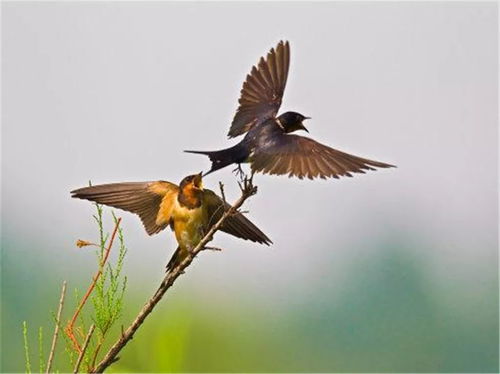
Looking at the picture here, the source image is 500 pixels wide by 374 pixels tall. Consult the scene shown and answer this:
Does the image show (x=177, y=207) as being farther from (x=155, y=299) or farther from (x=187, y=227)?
(x=155, y=299)

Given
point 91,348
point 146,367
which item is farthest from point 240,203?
point 146,367

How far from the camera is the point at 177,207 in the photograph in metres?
2.03

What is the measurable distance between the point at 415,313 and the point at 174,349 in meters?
18.8

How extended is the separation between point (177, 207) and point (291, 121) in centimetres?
40

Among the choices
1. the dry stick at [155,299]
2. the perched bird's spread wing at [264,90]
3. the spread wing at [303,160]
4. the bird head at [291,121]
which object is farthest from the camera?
the perched bird's spread wing at [264,90]

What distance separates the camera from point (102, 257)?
1.71m

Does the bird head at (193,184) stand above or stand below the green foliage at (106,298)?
above

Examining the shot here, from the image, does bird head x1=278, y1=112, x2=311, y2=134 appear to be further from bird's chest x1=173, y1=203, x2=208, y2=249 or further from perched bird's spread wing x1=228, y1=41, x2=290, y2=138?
bird's chest x1=173, y1=203, x2=208, y2=249

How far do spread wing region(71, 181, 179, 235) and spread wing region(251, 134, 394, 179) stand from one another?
0.21 m

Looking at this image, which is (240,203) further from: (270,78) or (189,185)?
(270,78)

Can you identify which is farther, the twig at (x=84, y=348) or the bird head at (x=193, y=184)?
the bird head at (x=193, y=184)

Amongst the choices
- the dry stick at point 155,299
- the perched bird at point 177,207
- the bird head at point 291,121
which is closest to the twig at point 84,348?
the dry stick at point 155,299

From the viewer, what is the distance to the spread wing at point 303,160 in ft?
6.38

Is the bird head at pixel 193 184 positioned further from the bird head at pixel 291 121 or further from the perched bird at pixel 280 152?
the bird head at pixel 291 121
